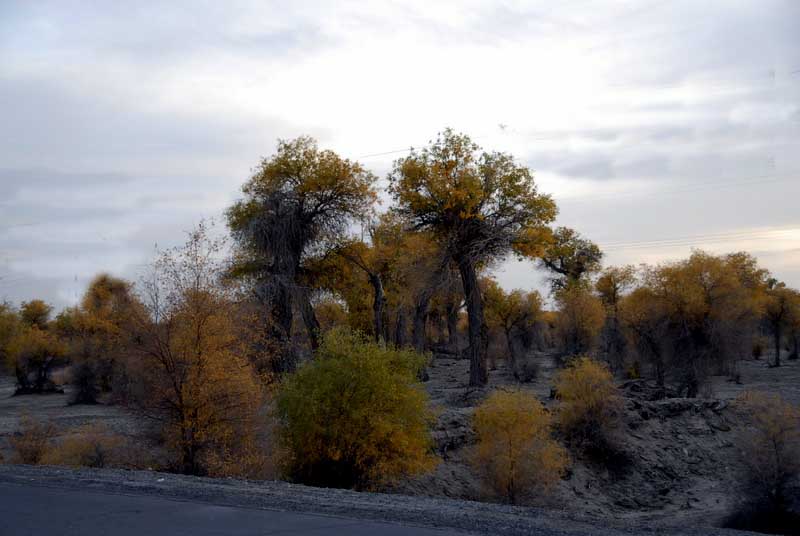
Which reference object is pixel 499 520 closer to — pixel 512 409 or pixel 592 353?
pixel 512 409

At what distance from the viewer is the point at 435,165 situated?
109 ft

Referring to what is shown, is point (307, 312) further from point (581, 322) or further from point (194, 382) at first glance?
point (581, 322)

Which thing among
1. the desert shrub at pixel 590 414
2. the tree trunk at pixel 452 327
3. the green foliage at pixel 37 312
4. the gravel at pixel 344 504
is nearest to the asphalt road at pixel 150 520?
the gravel at pixel 344 504

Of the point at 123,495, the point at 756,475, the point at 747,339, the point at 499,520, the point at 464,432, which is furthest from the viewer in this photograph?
the point at 747,339

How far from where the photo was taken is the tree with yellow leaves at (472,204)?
32906 millimetres

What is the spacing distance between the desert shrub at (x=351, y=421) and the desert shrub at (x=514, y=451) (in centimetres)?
182

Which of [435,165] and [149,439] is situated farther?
[435,165]

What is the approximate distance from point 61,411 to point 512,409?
30178mm

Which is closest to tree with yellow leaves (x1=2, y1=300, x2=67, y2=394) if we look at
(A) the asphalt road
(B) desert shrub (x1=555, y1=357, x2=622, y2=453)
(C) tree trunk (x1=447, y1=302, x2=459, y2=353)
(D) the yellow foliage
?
(C) tree trunk (x1=447, y1=302, x2=459, y2=353)

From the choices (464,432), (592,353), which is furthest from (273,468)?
(592,353)

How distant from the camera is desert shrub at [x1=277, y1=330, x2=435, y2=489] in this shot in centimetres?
2067

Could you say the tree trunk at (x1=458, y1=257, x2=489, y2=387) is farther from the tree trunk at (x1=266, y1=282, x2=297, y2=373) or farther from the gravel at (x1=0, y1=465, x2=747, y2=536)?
the gravel at (x1=0, y1=465, x2=747, y2=536)

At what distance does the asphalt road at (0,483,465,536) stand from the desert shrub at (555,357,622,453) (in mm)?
17895

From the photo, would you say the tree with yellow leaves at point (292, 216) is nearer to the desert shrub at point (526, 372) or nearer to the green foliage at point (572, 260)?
the desert shrub at point (526, 372)
